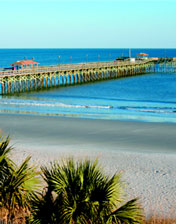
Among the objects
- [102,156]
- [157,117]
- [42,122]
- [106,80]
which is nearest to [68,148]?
[102,156]

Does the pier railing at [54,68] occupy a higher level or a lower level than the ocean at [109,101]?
higher

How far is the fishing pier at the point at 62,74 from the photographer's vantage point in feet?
157

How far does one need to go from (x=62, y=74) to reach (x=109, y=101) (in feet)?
46.9

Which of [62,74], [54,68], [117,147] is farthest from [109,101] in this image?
[117,147]

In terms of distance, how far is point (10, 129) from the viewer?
2286 cm

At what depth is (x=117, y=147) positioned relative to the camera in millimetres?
18062

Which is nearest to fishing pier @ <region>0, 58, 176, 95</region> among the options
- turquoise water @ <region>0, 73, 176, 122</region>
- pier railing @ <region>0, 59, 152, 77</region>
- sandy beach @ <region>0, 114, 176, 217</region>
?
pier railing @ <region>0, 59, 152, 77</region>

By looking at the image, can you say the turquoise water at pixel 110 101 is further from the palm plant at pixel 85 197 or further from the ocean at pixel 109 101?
the palm plant at pixel 85 197

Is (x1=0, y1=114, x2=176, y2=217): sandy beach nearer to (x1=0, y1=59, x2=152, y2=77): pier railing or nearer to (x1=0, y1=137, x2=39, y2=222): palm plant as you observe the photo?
(x1=0, y1=137, x2=39, y2=222): palm plant

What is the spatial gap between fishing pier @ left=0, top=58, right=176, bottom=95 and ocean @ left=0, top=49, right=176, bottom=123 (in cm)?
242

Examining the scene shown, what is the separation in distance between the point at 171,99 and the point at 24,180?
40.9m

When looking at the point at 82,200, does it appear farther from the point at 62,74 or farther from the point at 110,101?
the point at 62,74

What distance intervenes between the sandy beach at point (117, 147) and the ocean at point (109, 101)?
141 inches

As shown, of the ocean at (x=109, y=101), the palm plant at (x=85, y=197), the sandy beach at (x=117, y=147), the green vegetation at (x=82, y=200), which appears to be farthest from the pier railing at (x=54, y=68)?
the palm plant at (x=85, y=197)
